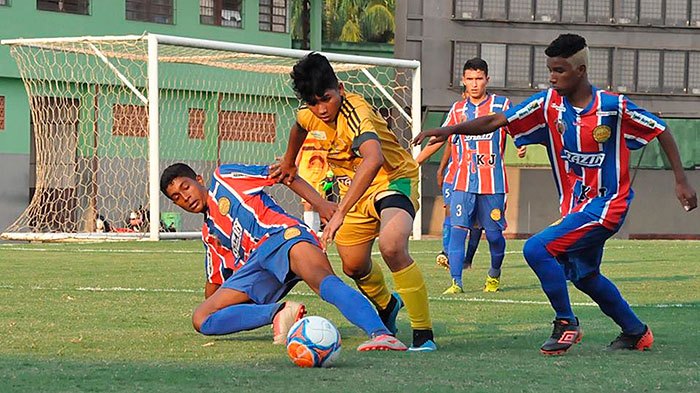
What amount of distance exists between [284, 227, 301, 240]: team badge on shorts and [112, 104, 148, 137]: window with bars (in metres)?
21.7

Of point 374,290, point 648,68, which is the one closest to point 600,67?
point 648,68

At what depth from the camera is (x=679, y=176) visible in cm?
749

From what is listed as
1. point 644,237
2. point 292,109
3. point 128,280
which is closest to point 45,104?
point 292,109

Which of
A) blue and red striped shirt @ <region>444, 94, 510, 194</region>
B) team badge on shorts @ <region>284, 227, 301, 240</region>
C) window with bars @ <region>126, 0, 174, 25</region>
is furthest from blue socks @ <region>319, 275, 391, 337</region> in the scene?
window with bars @ <region>126, 0, 174, 25</region>

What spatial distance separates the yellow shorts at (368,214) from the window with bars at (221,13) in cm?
3298

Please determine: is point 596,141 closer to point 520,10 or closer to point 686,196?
point 686,196

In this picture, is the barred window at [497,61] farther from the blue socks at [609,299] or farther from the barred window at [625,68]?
the blue socks at [609,299]

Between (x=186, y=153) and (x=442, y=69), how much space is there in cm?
862

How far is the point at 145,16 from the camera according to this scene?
39.1 m

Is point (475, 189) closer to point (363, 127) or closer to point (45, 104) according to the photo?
point (363, 127)

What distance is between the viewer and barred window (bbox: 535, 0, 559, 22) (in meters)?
38.7

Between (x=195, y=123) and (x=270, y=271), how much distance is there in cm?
2489

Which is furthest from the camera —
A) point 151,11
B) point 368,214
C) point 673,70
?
point 673,70

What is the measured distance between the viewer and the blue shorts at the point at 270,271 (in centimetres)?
750
